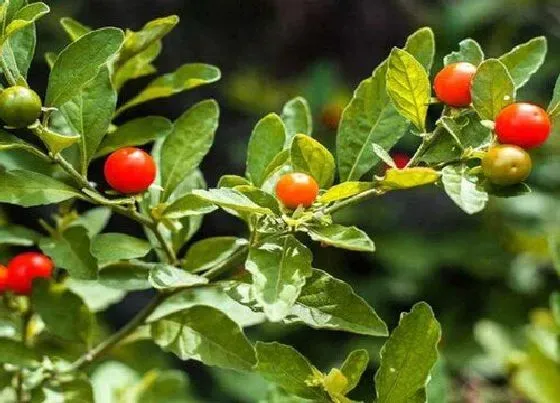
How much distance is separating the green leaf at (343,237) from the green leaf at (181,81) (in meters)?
0.27

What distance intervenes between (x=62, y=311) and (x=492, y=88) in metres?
0.57

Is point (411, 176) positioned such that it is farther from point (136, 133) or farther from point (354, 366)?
point (136, 133)

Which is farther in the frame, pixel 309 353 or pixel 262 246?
pixel 309 353

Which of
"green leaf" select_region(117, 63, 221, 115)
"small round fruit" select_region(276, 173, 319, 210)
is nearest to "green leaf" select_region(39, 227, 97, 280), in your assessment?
"green leaf" select_region(117, 63, 221, 115)

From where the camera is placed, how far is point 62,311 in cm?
113

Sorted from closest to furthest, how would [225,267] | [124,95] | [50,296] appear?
1. [225,267]
2. [50,296]
3. [124,95]

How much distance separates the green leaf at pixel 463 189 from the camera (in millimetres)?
781

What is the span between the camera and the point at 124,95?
325 cm

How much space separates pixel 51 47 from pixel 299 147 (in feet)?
7.29

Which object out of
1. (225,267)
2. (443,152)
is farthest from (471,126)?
(225,267)

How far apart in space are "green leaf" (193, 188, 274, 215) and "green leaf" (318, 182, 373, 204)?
59 millimetres

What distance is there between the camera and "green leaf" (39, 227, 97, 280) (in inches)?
38.7

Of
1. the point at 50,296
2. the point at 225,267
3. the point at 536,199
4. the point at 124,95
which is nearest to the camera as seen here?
the point at 225,267

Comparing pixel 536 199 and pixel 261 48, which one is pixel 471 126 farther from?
pixel 261 48
